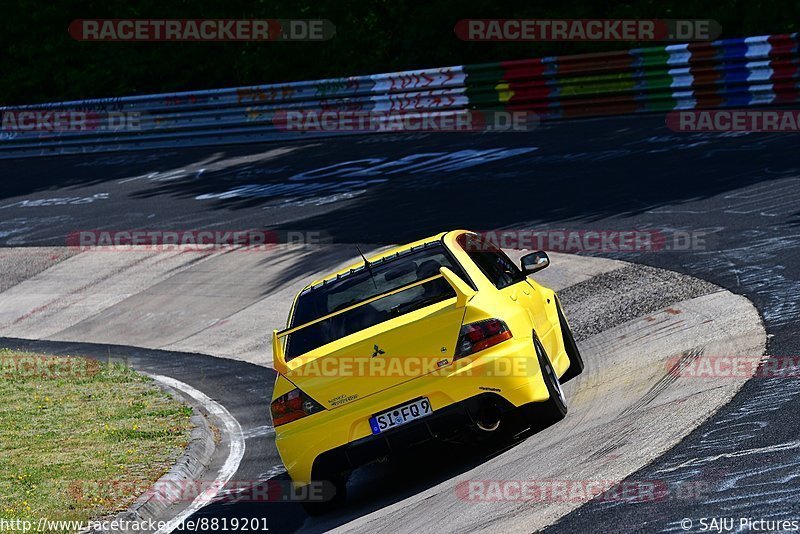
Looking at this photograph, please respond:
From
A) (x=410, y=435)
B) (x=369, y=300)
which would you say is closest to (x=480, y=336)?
(x=410, y=435)

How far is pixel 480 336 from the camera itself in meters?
8.00

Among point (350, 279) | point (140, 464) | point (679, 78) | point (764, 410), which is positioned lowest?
point (140, 464)

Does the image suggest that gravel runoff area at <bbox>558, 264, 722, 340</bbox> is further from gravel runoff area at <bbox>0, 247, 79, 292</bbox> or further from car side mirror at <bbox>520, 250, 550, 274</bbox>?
gravel runoff area at <bbox>0, 247, 79, 292</bbox>

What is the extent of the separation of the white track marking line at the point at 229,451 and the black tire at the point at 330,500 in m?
1.06

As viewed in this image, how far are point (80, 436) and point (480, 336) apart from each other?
4.72 m

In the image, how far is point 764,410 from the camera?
7.67 meters

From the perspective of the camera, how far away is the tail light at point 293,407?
26.1 ft

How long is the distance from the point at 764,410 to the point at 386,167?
48.9ft

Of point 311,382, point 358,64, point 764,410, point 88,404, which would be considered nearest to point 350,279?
point 311,382

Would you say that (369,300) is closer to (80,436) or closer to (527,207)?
(80,436)

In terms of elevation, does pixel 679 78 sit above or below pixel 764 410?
above

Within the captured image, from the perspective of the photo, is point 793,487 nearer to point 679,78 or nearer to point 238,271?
point 238,271

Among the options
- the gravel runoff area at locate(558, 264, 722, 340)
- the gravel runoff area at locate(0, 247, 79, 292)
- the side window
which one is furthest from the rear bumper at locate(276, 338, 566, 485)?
the gravel runoff area at locate(0, 247, 79, 292)

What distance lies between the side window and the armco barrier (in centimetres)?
1196
